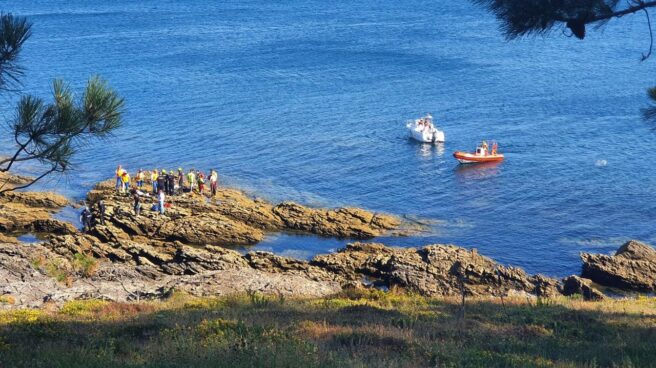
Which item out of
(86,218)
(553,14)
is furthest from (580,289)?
(86,218)

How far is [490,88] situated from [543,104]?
6727 mm

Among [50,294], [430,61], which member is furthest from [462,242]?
[430,61]

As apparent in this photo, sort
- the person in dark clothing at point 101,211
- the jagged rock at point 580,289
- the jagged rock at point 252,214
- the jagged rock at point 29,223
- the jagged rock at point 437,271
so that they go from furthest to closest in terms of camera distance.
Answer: the jagged rock at point 252,214
the jagged rock at point 29,223
the person in dark clothing at point 101,211
the jagged rock at point 437,271
the jagged rock at point 580,289

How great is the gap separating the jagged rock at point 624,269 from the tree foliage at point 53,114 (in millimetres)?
24596

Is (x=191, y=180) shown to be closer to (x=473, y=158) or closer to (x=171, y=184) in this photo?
(x=171, y=184)

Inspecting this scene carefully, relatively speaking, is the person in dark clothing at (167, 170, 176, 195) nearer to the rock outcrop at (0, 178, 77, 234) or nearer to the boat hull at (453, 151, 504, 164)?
the rock outcrop at (0, 178, 77, 234)

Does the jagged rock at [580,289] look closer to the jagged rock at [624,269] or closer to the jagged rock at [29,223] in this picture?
the jagged rock at [624,269]

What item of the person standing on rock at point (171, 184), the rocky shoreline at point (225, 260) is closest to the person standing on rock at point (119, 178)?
the rocky shoreline at point (225, 260)

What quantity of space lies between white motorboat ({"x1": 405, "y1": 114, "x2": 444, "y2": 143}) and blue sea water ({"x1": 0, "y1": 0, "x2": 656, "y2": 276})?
2.07 feet

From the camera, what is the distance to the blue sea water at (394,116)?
140 feet

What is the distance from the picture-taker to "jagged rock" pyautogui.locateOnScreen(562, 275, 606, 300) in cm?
2849

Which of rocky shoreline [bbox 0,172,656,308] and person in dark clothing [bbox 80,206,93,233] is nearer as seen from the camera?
rocky shoreline [bbox 0,172,656,308]

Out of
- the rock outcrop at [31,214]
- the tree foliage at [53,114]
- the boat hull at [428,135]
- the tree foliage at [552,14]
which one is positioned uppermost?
the tree foliage at [552,14]

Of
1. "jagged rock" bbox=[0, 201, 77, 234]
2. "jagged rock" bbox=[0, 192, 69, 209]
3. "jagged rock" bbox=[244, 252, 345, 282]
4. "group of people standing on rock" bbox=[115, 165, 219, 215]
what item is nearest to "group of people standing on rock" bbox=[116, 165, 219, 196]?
"group of people standing on rock" bbox=[115, 165, 219, 215]
